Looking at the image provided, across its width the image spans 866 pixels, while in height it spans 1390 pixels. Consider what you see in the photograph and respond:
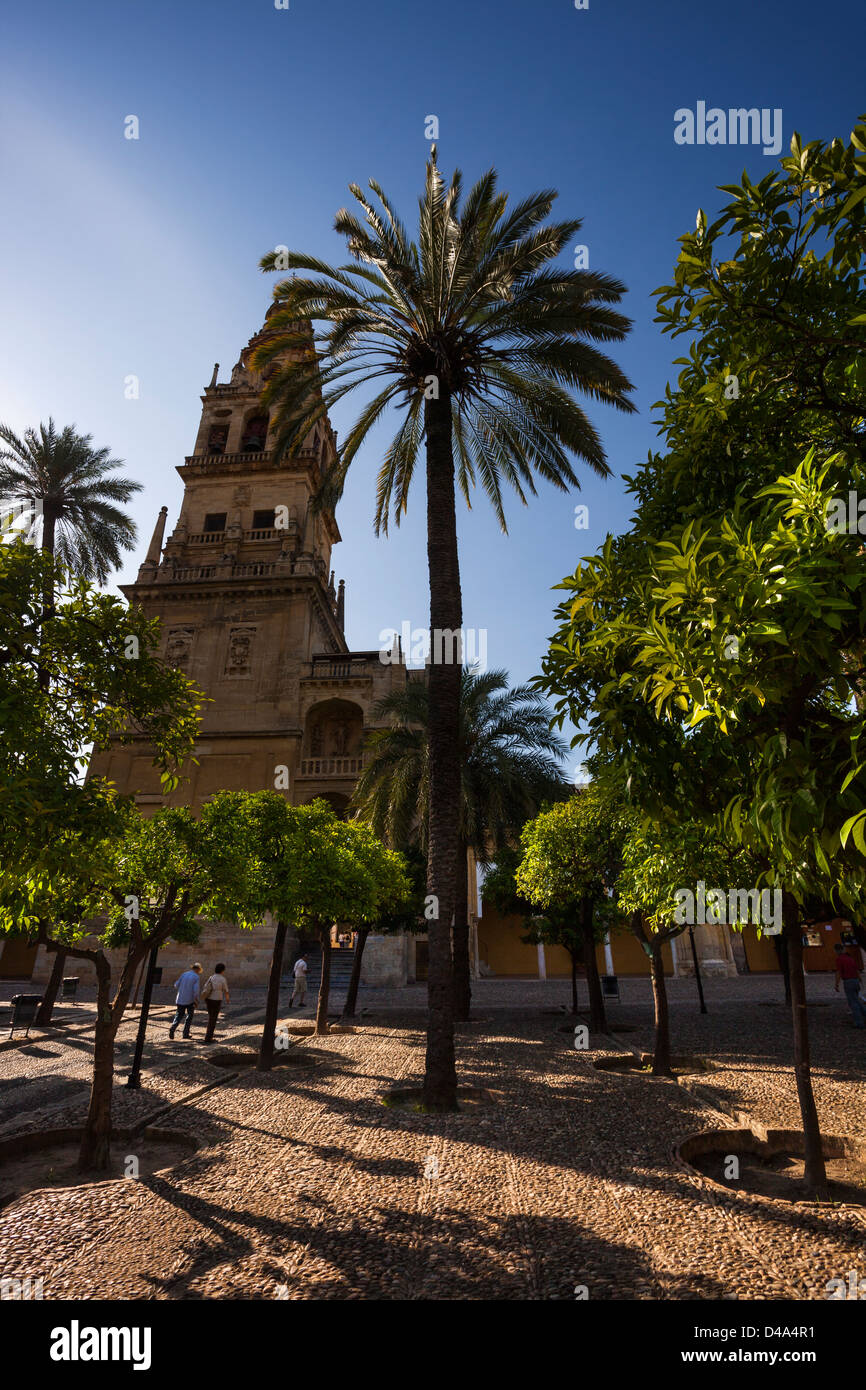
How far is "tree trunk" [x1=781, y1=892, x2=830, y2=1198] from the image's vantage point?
6.48m

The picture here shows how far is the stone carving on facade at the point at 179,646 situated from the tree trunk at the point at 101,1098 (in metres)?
29.5

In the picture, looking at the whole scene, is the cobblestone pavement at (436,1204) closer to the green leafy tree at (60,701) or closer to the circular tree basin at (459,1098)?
the circular tree basin at (459,1098)

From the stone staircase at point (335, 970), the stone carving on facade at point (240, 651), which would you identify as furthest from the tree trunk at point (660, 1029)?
the stone carving on facade at point (240, 651)

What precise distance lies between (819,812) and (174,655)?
3609 centimetres

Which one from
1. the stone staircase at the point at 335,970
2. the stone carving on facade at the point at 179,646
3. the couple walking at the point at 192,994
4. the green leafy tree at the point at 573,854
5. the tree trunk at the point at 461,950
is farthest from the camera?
the stone carving on facade at the point at 179,646

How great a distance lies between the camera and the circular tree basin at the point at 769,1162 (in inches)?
255

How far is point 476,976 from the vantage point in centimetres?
3788

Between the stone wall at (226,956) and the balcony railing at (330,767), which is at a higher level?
the balcony railing at (330,767)

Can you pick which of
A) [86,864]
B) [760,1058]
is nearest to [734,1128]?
[760,1058]

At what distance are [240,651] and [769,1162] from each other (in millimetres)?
32096

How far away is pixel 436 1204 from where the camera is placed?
6.01m

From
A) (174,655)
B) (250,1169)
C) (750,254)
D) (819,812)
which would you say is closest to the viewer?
(819,812)

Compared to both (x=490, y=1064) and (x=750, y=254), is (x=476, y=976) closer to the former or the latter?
(x=490, y=1064)

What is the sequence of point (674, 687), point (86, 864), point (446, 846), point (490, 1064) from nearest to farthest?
point (674, 687) → point (86, 864) → point (446, 846) → point (490, 1064)
